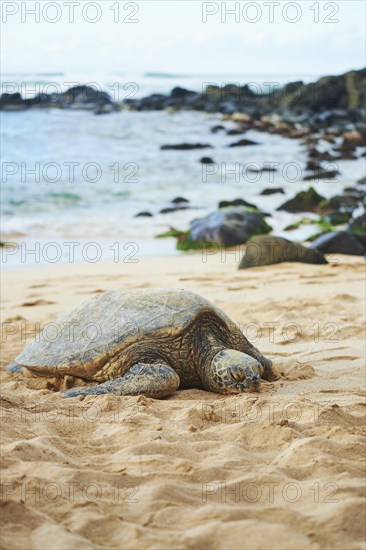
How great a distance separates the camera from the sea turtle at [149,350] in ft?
14.5

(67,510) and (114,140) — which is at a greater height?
(114,140)

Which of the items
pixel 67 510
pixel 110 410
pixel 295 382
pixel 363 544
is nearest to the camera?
pixel 363 544

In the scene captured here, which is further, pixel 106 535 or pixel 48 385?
pixel 48 385

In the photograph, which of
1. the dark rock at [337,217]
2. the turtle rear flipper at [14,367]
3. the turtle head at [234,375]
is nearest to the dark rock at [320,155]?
the dark rock at [337,217]

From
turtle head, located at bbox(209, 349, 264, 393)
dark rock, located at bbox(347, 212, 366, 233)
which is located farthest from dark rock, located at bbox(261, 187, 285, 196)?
turtle head, located at bbox(209, 349, 264, 393)

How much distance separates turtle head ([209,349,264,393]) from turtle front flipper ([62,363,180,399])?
246 millimetres

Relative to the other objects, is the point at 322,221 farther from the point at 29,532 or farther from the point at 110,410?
the point at 29,532

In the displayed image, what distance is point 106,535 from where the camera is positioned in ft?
7.97

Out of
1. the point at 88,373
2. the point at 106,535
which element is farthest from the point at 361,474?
the point at 88,373

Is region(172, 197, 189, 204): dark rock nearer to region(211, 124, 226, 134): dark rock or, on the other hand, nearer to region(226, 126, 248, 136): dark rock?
region(226, 126, 248, 136): dark rock

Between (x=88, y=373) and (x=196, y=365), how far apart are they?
701mm

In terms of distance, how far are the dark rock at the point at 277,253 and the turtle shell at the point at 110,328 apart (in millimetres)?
4532

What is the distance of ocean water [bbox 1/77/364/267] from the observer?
12773mm

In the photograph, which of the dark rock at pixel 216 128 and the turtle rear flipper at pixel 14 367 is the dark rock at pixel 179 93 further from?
the turtle rear flipper at pixel 14 367
